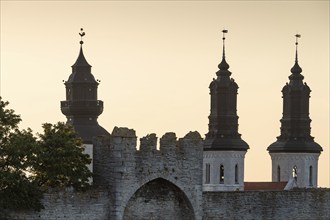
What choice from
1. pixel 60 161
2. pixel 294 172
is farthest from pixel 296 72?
pixel 60 161

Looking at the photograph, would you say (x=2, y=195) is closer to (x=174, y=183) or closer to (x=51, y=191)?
(x=51, y=191)

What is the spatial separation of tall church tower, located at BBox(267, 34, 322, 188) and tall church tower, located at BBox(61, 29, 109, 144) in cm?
2106

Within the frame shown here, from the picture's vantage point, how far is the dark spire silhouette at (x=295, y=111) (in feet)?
417

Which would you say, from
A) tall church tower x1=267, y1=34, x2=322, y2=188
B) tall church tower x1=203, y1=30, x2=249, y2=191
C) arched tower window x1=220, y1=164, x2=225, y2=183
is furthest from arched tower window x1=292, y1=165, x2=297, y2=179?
arched tower window x1=220, y1=164, x2=225, y2=183

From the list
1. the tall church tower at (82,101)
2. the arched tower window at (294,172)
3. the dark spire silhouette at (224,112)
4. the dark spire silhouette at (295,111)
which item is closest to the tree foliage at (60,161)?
the tall church tower at (82,101)

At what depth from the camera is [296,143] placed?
133 m

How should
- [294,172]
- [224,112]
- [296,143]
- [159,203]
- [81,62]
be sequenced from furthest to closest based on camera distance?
[294,172] < [296,143] < [224,112] < [81,62] < [159,203]

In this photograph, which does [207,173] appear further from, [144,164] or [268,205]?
[144,164]

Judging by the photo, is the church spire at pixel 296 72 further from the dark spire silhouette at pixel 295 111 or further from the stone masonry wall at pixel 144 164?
the stone masonry wall at pixel 144 164

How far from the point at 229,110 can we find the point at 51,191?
248 ft

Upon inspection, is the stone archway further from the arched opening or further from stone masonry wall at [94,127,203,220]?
the arched opening

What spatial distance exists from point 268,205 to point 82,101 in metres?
54.6

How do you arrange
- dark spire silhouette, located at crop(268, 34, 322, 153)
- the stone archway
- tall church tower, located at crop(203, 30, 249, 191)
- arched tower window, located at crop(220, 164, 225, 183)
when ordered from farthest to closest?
1. arched tower window, located at crop(220, 164, 225, 183)
2. dark spire silhouette, located at crop(268, 34, 322, 153)
3. tall church tower, located at crop(203, 30, 249, 191)
4. the stone archway

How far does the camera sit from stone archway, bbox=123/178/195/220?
2131 inches
